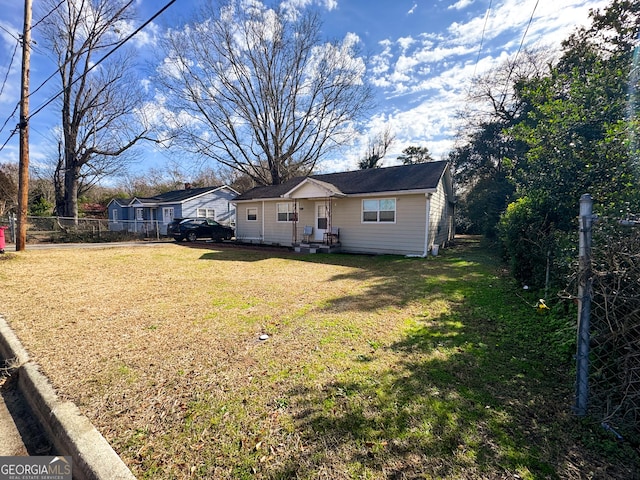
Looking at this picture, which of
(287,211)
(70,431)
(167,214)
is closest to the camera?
(70,431)

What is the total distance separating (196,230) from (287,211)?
6597mm

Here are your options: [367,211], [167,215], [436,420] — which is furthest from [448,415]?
[167,215]

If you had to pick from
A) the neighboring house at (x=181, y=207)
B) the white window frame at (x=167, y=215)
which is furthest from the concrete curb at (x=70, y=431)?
the white window frame at (x=167, y=215)

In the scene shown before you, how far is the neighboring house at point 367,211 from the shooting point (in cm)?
1188

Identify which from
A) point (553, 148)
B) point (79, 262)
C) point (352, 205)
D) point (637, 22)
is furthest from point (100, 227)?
point (637, 22)

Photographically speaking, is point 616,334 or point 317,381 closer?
point 616,334

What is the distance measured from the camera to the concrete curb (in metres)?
1.85

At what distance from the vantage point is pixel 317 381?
2832 mm

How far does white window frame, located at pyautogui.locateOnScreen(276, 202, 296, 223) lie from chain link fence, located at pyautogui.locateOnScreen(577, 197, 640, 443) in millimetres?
13606

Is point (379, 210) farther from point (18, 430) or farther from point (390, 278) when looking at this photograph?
point (18, 430)

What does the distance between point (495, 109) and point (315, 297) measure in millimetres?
23741

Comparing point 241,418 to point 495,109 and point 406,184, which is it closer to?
point 406,184

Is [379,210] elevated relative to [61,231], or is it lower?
elevated

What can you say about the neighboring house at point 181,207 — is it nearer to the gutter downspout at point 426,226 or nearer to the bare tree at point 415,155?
the gutter downspout at point 426,226
